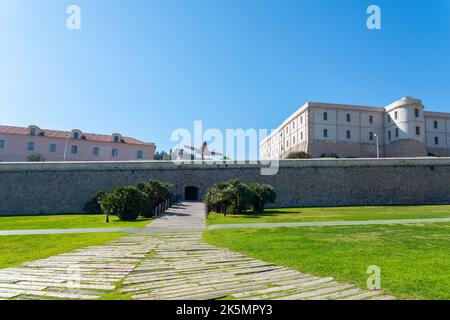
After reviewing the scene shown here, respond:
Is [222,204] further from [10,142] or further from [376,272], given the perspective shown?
[10,142]

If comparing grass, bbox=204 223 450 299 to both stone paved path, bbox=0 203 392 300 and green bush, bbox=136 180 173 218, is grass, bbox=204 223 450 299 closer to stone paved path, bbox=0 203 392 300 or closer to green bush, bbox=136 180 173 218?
stone paved path, bbox=0 203 392 300

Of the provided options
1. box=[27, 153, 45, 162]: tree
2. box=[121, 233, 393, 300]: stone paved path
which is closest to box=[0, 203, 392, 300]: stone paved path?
box=[121, 233, 393, 300]: stone paved path

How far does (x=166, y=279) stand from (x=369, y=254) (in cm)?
484

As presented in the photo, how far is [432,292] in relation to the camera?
13.6 ft

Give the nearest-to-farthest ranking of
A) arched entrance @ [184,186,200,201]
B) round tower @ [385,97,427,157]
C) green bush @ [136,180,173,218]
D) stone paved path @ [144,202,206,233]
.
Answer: stone paved path @ [144,202,206,233] → green bush @ [136,180,173,218] → arched entrance @ [184,186,200,201] → round tower @ [385,97,427,157]

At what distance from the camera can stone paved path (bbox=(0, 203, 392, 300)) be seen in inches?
163

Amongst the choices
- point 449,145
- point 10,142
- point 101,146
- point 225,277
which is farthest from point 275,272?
point 449,145

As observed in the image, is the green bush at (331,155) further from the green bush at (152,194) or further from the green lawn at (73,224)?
the green lawn at (73,224)

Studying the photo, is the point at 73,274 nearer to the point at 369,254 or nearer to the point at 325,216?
the point at 369,254

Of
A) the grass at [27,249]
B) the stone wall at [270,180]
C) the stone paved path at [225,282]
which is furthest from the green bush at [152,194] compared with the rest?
the stone paved path at [225,282]

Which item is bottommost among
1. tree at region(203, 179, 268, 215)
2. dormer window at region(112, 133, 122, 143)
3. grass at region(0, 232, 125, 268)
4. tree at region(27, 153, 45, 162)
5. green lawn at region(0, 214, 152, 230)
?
green lawn at region(0, 214, 152, 230)

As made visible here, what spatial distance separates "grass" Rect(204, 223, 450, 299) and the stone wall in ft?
65.5

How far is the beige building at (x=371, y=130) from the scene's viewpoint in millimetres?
47000
